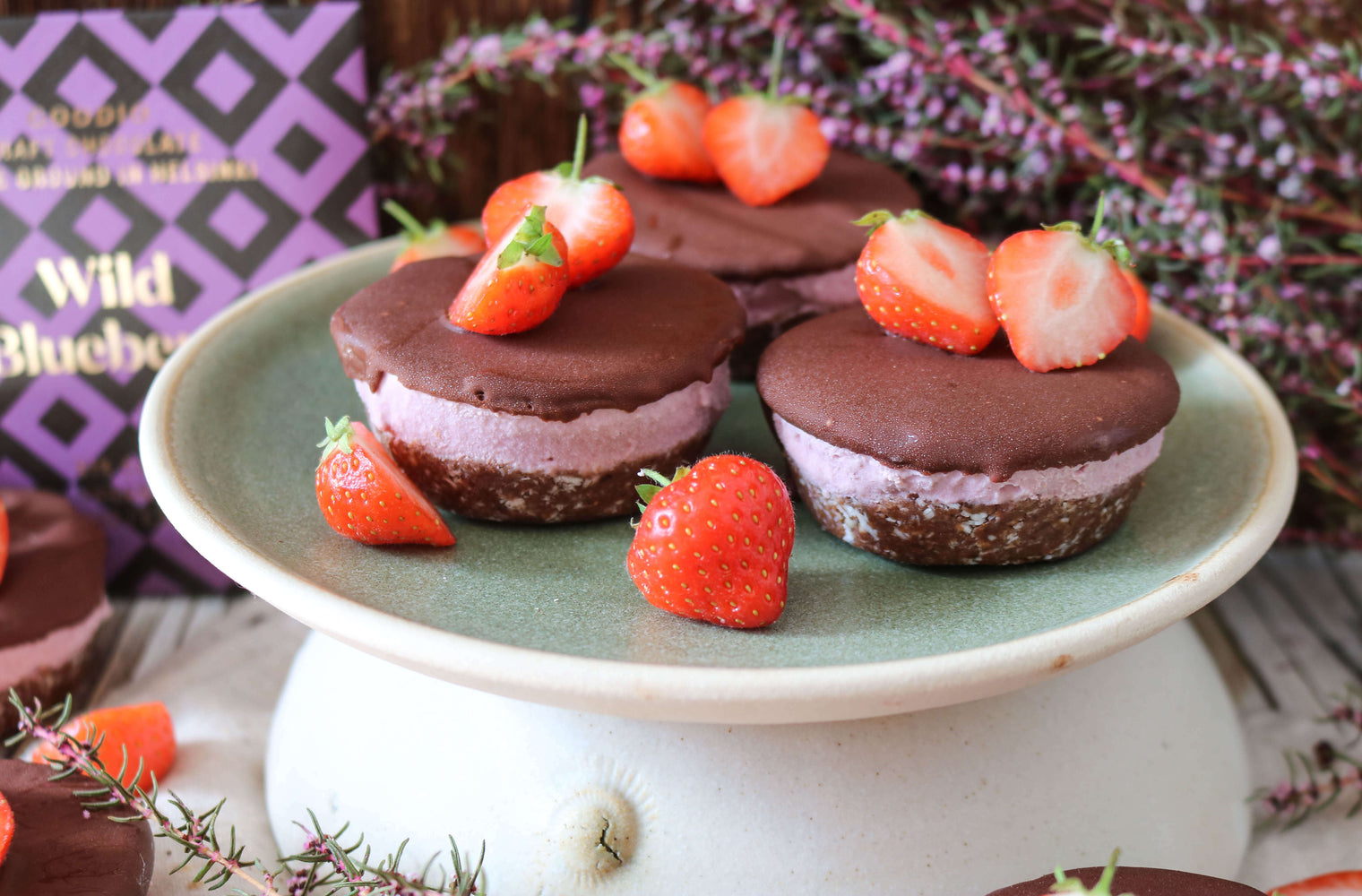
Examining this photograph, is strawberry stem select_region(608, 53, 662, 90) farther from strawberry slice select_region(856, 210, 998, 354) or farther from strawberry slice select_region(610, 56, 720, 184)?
strawberry slice select_region(856, 210, 998, 354)

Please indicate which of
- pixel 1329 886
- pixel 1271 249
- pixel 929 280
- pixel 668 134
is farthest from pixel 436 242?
pixel 1329 886

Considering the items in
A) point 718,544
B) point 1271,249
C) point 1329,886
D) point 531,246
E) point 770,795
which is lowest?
point 1329,886

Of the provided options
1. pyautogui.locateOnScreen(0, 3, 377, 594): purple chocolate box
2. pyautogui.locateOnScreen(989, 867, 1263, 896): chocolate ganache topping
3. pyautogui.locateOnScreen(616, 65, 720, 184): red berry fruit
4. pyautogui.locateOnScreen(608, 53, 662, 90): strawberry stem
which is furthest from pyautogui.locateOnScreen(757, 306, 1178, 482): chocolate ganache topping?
pyautogui.locateOnScreen(0, 3, 377, 594): purple chocolate box

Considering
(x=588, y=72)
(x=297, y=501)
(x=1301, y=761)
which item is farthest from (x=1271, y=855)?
(x=588, y=72)

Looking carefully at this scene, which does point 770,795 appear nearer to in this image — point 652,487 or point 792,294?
point 652,487

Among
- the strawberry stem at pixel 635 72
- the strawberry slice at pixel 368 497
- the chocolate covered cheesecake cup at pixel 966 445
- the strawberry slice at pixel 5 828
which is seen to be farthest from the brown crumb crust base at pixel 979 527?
the strawberry slice at pixel 5 828
